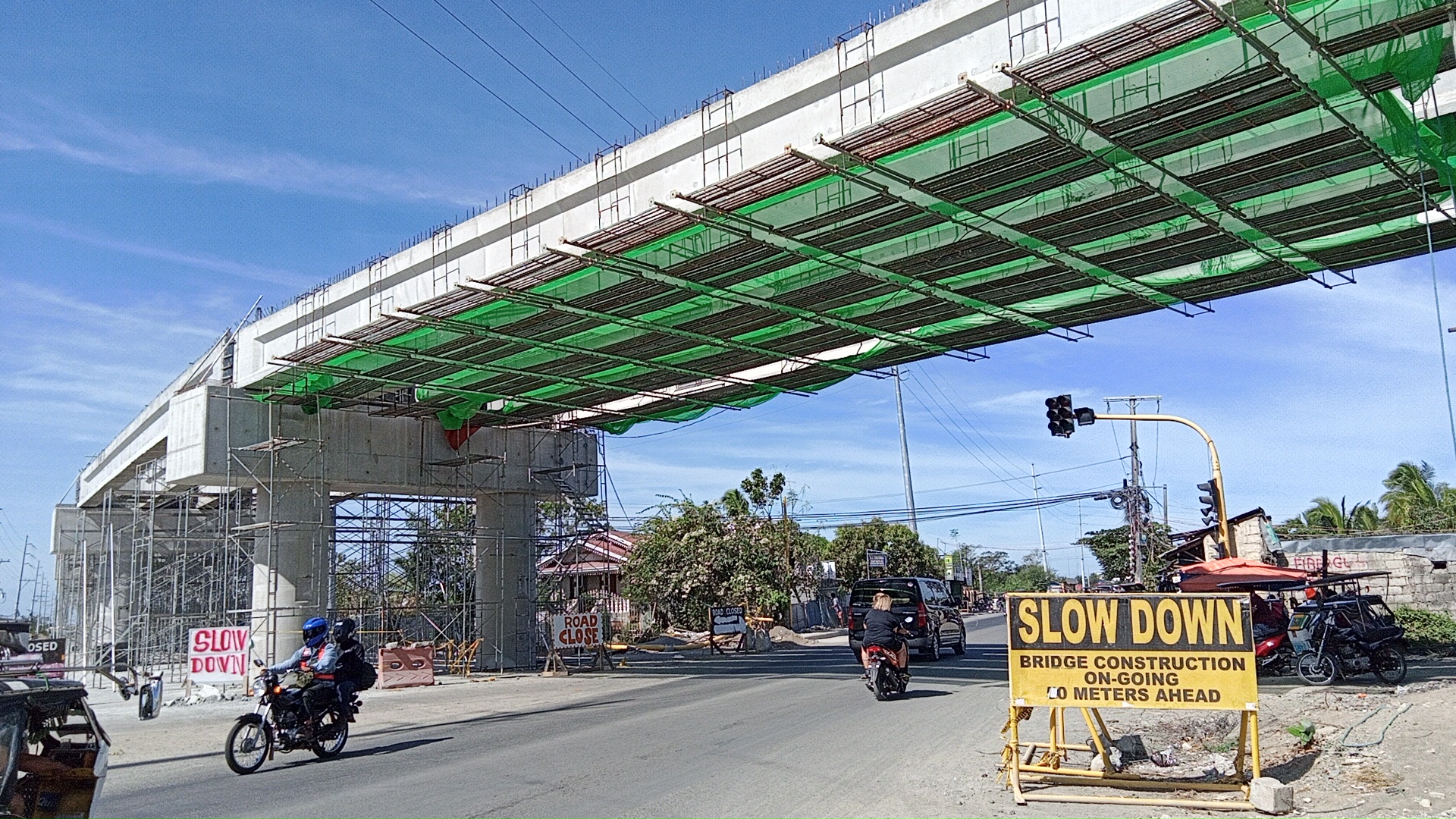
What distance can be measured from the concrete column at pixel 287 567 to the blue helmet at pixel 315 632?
13007 millimetres

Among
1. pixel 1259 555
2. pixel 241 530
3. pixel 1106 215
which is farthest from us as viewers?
pixel 1259 555

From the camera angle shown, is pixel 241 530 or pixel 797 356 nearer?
pixel 797 356

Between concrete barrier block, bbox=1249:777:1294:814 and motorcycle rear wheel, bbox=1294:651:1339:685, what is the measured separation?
9944 mm

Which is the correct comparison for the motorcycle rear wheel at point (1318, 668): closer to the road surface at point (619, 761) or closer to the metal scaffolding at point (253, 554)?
the road surface at point (619, 761)

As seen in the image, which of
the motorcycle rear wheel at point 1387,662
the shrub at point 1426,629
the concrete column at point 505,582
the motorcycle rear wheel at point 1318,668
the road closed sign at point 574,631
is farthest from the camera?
the concrete column at point 505,582

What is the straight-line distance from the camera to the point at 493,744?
42.3 ft

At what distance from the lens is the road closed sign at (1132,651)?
8.52m

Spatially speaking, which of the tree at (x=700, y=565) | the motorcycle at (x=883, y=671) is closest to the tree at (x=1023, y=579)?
the tree at (x=700, y=565)

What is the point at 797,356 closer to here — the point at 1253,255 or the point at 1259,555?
the point at 1253,255

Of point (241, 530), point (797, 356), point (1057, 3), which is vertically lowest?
point (241, 530)

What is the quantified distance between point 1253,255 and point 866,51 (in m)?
8.39

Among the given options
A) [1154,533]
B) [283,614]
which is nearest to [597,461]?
[283,614]

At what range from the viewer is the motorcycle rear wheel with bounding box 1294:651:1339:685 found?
656 inches

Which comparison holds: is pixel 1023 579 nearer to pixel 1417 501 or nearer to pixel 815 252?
pixel 1417 501
